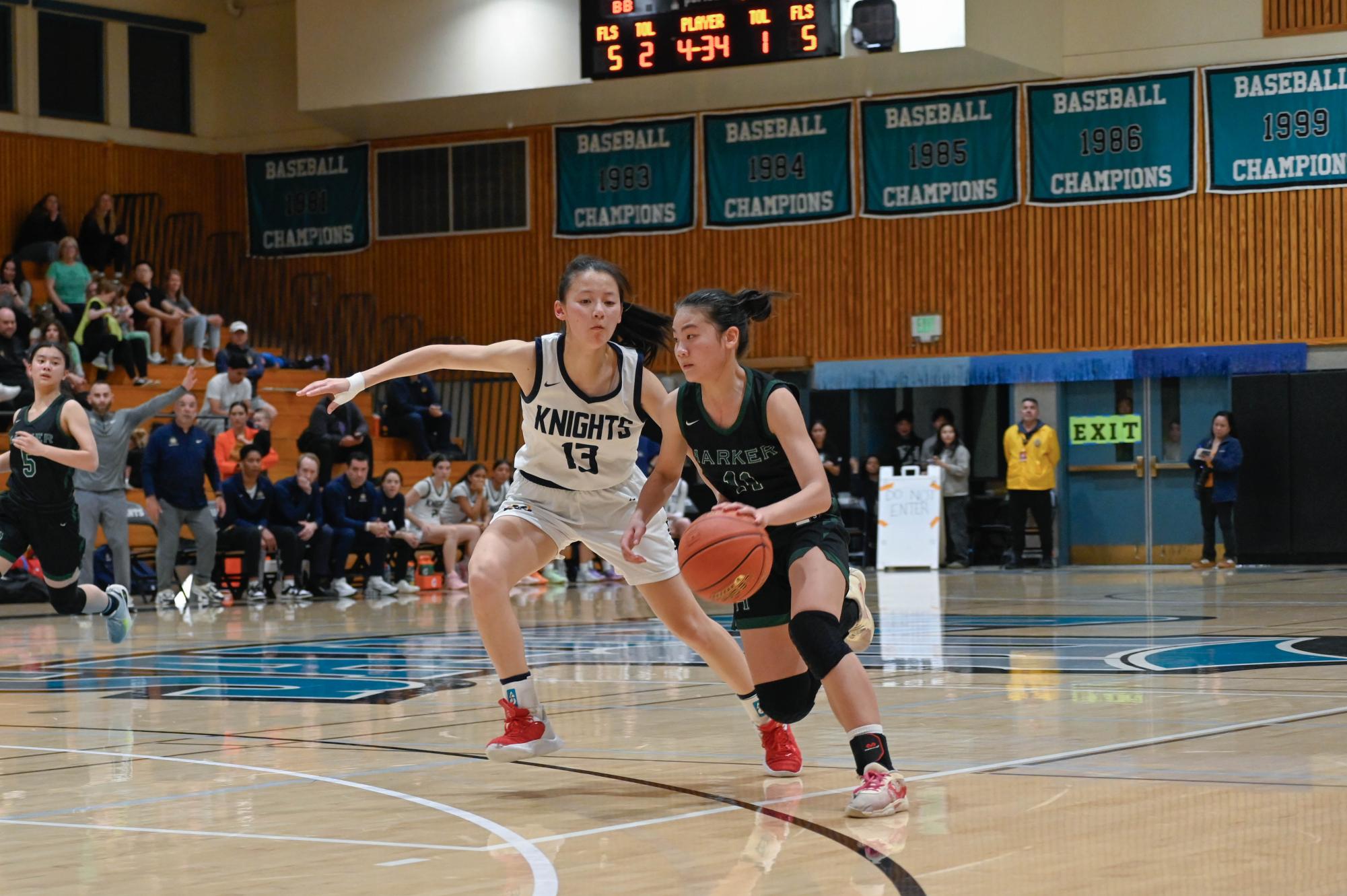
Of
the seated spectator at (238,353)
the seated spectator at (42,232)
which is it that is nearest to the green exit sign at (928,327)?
the seated spectator at (238,353)

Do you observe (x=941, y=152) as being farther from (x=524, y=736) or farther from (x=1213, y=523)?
(x=524, y=736)

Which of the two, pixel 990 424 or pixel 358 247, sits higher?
pixel 358 247

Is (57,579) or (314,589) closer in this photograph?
(57,579)

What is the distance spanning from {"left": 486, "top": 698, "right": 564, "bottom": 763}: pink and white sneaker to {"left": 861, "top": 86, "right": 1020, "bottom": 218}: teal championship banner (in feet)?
55.5

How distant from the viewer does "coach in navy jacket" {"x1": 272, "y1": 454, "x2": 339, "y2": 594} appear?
17.0 m

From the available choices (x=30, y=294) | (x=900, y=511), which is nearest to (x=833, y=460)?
(x=900, y=511)

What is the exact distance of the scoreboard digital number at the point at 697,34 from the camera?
62.9ft

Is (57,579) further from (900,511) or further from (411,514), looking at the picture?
(900,511)

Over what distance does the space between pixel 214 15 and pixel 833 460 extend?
11.8 m

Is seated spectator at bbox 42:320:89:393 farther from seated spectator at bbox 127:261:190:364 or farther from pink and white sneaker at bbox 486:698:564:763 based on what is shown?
pink and white sneaker at bbox 486:698:564:763

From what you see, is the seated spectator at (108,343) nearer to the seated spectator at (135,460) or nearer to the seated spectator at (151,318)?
the seated spectator at (151,318)

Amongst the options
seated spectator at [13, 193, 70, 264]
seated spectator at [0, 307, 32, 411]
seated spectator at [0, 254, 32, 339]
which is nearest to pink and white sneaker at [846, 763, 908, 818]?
seated spectator at [0, 307, 32, 411]

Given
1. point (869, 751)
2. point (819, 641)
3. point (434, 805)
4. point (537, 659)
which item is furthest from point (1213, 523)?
point (434, 805)

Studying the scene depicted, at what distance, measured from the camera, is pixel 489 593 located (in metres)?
5.74
